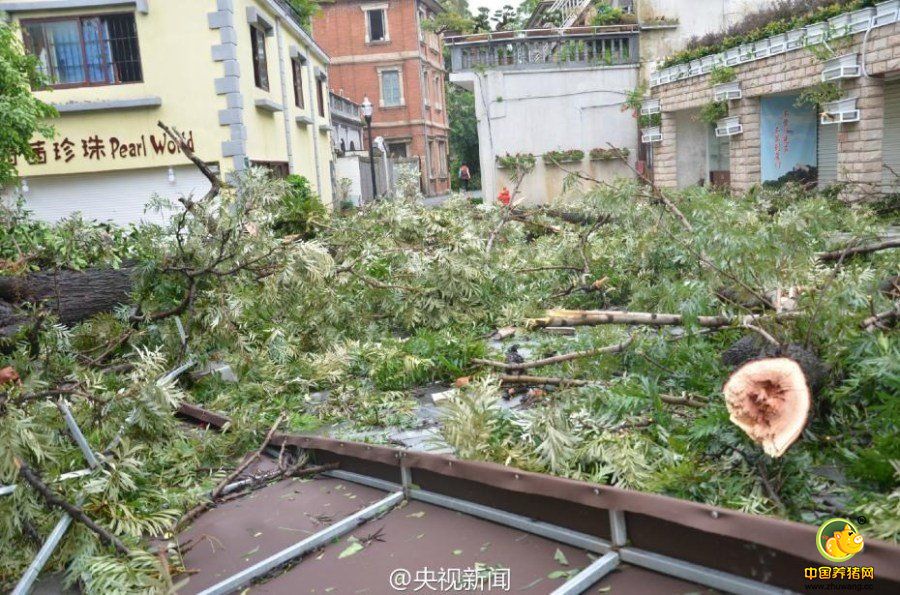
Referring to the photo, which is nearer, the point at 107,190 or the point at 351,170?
the point at 107,190

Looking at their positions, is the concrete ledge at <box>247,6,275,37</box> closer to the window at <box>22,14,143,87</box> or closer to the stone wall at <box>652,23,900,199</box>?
the window at <box>22,14,143,87</box>

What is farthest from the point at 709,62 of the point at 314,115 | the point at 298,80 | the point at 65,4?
the point at 65,4

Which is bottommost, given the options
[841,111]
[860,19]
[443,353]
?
[443,353]

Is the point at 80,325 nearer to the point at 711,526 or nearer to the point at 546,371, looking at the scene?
the point at 546,371

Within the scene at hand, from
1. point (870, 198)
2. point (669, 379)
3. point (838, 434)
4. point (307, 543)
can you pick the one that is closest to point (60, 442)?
point (307, 543)

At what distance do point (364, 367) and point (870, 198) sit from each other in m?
8.94

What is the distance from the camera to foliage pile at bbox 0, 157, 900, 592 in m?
3.17

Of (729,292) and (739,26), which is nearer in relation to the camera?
(729,292)

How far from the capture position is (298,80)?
20.3 metres

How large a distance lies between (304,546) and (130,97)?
45.1 feet

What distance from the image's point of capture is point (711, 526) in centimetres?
248

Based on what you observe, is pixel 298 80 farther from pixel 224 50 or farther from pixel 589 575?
pixel 589 575

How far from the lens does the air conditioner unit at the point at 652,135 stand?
19547mm

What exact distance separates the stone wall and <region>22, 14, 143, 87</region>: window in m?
12.3
